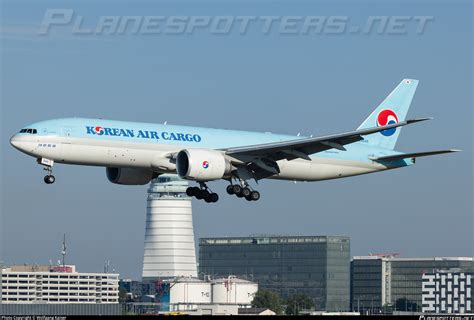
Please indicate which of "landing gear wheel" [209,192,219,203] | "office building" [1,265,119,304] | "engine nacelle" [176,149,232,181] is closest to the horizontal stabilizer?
"landing gear wheel" [209,192,219,203]

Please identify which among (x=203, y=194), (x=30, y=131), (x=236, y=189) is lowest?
(x=203, y=194)

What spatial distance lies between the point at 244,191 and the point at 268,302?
3277 inches

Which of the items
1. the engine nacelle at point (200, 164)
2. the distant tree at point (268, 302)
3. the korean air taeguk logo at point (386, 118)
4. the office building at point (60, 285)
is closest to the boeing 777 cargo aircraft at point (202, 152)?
the engine nacelle at point (200, 164)

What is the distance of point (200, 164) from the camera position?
72.8 meters

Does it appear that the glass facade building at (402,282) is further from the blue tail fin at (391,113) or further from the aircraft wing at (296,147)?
the aircraft wing at (296,147)

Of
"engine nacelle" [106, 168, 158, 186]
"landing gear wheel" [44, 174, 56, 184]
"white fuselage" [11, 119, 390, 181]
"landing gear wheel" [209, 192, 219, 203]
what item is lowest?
"landing gear wheel" [209, 192, 219, 203]

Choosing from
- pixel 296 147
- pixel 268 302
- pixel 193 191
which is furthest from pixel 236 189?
pixel 268 302

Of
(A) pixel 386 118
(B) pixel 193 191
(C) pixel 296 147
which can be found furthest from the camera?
(A) pixel 386 118

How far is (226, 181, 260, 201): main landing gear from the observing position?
77.4 meters

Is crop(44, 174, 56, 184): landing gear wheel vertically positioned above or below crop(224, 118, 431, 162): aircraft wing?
below

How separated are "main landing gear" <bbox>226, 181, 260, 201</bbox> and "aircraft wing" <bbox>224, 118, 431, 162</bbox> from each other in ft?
7.67

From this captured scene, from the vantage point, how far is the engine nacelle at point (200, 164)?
238 feet

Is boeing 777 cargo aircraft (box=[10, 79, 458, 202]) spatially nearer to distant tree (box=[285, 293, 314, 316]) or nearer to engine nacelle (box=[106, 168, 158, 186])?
engine nacelle (box=[106, 168, 158, 186])

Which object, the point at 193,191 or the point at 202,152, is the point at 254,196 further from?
the point at 202,152
